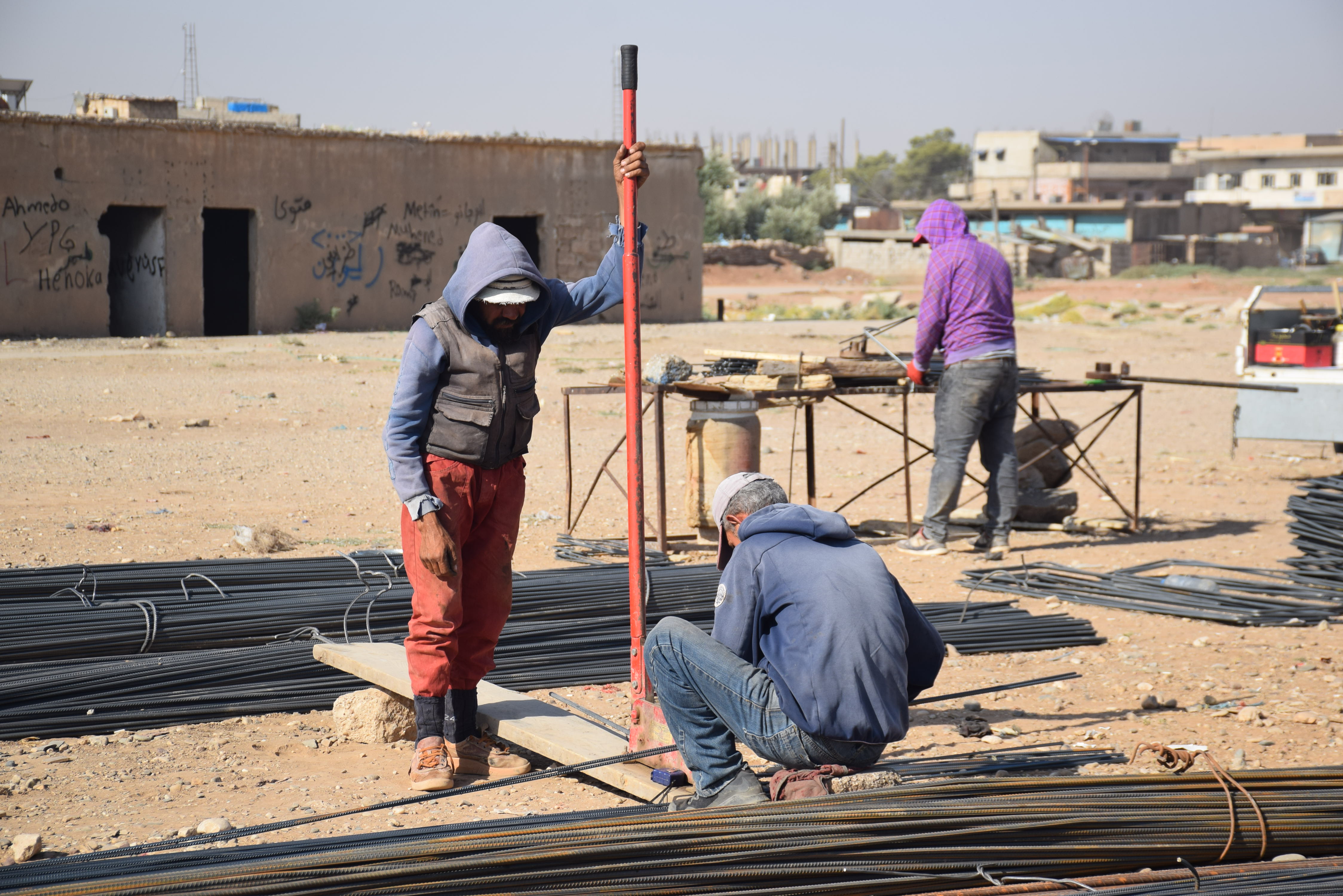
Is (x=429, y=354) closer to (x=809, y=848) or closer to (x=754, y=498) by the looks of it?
(x=754, y=498)

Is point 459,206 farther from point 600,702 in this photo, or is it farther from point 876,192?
point 876,192

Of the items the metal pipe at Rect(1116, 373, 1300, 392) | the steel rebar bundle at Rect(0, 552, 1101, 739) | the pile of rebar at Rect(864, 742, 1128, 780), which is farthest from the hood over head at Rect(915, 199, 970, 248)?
the pile of rebar at Rect(864, 742, 1128, 780)

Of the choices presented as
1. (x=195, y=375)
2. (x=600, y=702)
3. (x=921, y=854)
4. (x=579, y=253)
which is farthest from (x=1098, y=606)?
(x=579, y=253)

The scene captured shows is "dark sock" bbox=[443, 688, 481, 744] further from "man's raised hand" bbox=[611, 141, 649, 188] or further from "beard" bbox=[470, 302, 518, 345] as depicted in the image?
"man's raised hand" bbox=[611, 141, 649, 188]

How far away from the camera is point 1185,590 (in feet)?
22.1

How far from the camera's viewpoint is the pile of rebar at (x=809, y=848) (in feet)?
9.20

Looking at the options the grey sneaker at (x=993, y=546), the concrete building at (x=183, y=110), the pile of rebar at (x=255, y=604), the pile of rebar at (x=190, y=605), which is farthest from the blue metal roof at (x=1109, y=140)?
the pile of rebar at (x=190, y=605)

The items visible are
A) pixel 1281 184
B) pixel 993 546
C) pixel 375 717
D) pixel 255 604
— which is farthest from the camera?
pixel 1281 184

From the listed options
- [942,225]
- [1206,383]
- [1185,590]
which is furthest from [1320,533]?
[942,225]

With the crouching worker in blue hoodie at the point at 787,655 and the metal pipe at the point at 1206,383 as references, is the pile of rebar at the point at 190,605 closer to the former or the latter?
the crouching worker in blue hoodie at the point at 787,655

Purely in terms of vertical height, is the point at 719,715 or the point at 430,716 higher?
the point at 719,715

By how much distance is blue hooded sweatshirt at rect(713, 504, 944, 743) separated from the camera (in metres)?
3.19

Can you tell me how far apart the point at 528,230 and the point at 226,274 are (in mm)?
6200

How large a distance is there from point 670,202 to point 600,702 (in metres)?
21.6
